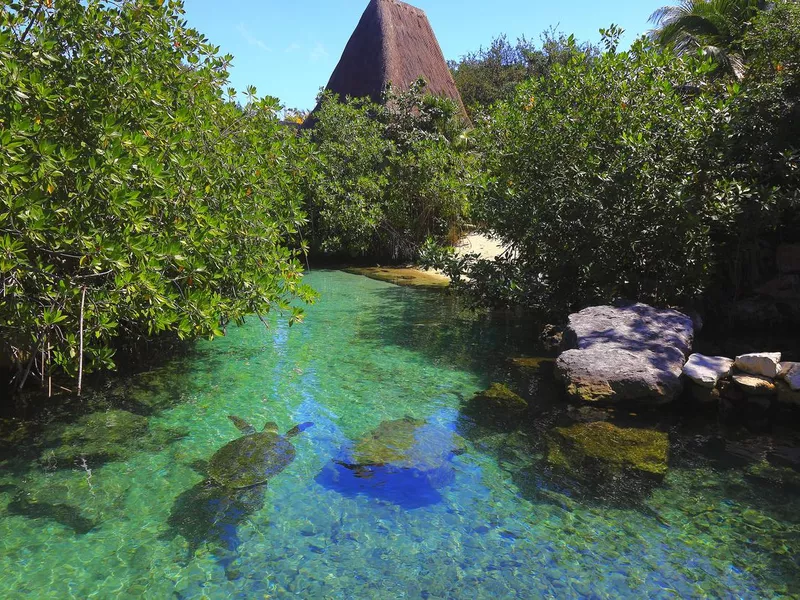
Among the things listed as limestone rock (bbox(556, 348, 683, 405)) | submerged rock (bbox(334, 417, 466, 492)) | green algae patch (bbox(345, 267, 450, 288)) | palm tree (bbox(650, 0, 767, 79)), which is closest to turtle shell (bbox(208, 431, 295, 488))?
submerged rock (bbox(334, 417, 466, 492))

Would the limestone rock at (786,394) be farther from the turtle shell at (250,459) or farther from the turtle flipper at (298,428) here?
the turtle shell at (250,459)

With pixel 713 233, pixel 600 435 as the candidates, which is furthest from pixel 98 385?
pixel 713 233

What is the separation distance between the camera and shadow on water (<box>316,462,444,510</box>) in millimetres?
5582

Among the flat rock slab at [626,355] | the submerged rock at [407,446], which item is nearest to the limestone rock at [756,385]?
the flat rock slab at [626,355]

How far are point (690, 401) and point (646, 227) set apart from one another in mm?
3009

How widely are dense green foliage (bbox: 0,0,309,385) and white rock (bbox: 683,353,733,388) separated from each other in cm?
486

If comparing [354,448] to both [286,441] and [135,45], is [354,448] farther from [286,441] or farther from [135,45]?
[135,45]

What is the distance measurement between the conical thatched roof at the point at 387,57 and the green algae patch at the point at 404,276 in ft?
26.9

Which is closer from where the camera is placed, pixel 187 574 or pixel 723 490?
pixel 187 574

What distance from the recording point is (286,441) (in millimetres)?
6746

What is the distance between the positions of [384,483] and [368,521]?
665 mm

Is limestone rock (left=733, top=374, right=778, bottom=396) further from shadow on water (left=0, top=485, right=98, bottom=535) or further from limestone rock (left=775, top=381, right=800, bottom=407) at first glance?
shadow on water (left=0, top=485, right=98, bottom=535)

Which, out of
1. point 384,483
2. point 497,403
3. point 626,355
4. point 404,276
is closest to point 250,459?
point 384,483

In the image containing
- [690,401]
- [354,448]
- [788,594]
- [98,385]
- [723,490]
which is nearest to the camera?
[788,594]
